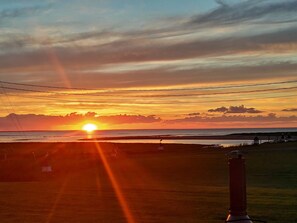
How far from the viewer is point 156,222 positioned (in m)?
12.7

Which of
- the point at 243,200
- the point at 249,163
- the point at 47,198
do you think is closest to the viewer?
the point at 243,200

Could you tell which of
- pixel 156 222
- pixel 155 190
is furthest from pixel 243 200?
pixel 155 190

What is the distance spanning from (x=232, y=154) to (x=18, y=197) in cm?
1344

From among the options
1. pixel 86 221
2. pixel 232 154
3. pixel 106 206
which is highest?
pixel 106 206

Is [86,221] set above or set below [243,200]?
above

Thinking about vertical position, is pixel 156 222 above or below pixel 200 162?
below

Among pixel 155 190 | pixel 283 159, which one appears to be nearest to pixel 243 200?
pixel 155 190

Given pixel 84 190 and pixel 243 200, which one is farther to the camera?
pixel 84 190

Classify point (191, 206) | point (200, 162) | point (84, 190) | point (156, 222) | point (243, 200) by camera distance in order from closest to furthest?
point (243, 200) → point (156, 222) → point (191, 206) → point (84, 190) → point (200, 162)

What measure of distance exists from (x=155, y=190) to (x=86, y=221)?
7.17m

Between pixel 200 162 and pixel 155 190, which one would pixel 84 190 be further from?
pixel 200 162

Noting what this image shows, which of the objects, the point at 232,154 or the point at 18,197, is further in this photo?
the point at 18,197

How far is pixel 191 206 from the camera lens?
49.6 ft

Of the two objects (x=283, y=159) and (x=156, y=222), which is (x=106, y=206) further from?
(x=283, y=159)
